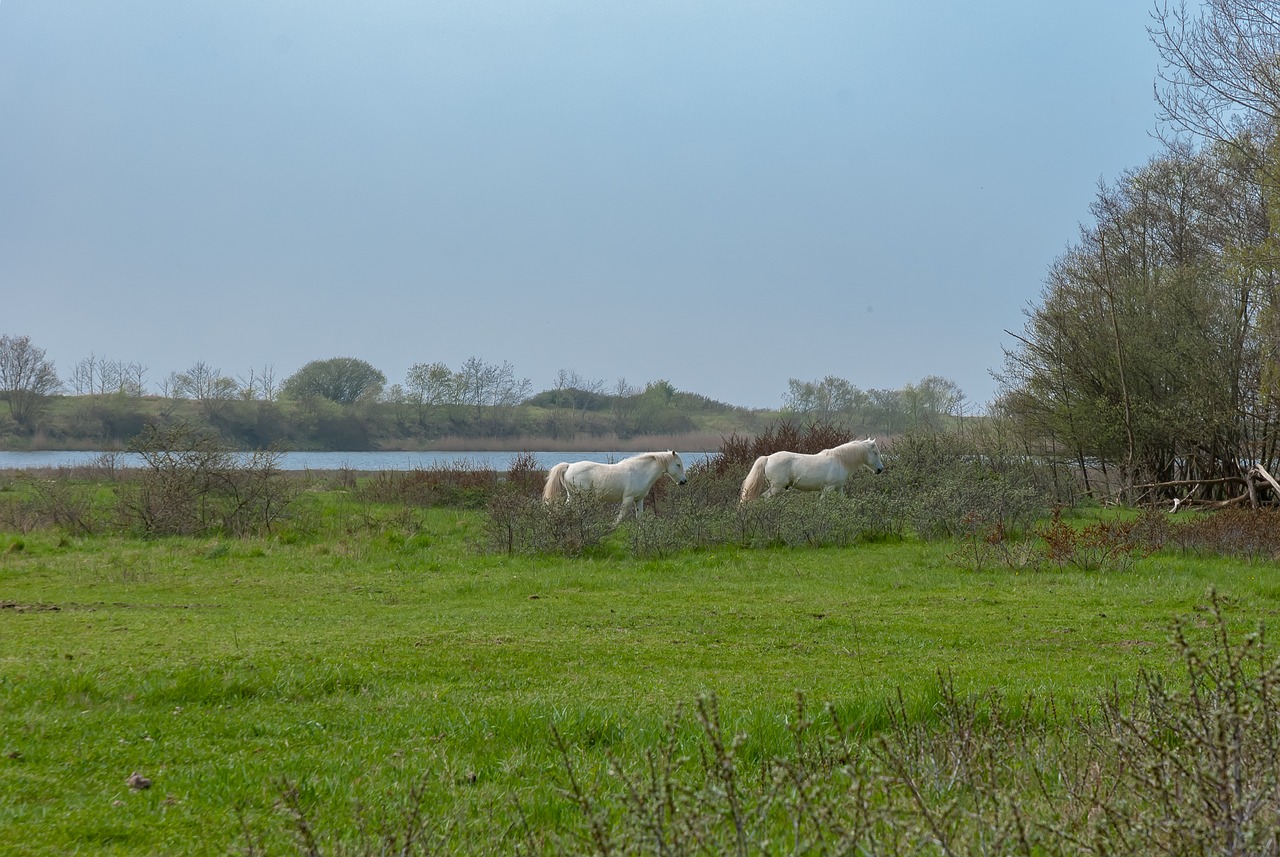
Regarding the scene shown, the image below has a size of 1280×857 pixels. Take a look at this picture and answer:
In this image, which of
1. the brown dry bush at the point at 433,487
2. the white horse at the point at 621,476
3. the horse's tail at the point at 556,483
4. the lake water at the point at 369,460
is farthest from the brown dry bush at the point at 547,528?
the brown dry bush at the point at 433,487

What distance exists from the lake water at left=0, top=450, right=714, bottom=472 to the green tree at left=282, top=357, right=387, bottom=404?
42.4 feet

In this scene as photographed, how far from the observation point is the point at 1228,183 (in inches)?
1008

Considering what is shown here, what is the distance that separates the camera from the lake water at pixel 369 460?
3136 cm

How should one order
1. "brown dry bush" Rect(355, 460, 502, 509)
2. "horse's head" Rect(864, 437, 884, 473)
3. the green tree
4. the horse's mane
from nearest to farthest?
the horse's mane < "horse's head" Rect(864, 437, 884, 473) < "brown dry bush" Rect(355, 460, 502, 509) < the green tree

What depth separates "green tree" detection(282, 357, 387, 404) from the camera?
83812 millimetres

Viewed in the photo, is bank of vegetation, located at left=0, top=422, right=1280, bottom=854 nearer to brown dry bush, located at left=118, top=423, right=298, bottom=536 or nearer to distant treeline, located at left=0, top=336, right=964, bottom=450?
brown dry bush, located at left=118, top=423, right=298, bottom=536

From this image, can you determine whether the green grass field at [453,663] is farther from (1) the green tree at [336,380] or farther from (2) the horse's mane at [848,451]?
(1) the green tree at [336,380]

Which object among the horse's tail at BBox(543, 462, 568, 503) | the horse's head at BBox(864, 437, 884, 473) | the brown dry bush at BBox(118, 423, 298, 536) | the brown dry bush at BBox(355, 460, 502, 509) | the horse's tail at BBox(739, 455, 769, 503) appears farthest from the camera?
the brown dry bush at BBox(355, 460, 502, 509)

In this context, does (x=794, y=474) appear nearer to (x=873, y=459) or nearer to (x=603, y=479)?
(x=873, y=459)

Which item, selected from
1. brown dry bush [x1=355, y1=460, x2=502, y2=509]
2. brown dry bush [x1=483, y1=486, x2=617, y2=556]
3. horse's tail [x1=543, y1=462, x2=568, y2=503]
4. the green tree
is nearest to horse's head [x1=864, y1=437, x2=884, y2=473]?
horse's tail [x1=543, y1=462, x2=568, y2=503]

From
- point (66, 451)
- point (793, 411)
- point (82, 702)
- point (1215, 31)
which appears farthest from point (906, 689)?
point (66, 451)

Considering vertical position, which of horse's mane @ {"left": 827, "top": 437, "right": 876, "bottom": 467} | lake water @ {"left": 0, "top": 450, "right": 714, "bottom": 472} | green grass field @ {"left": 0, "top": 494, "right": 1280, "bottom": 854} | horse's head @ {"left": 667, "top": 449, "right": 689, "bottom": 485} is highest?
horse's mane @ {"left": 827, "top": 437, "right": 876, "bottom": 467}

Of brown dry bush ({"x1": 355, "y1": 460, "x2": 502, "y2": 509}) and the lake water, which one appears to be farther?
the lake water

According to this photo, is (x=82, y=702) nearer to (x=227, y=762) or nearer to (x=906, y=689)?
(x=227, y=762)
